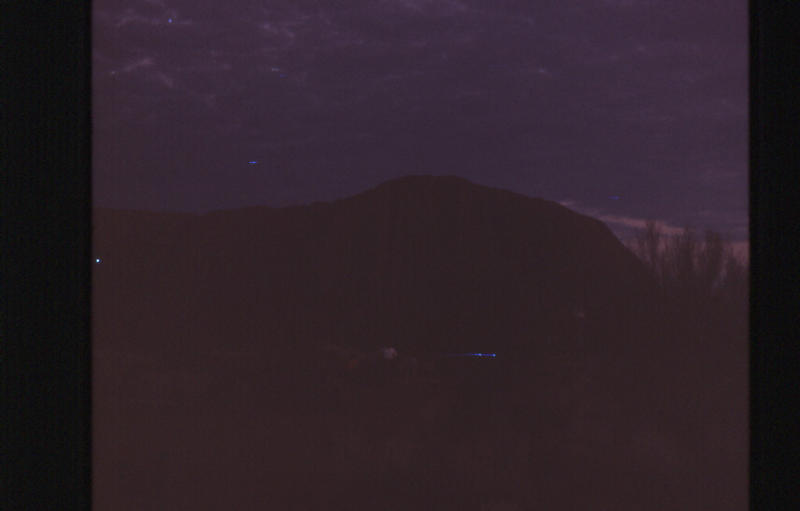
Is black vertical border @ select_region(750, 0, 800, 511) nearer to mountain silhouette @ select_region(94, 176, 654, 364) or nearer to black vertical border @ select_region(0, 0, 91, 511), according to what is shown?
mountain silhouette @ select_region(94, 176, 654, 364)

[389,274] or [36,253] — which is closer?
[36,253]

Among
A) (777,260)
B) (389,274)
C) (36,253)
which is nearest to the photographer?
(777,260)

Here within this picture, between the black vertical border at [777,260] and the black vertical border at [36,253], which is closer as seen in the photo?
the black vertical border at [777,260]

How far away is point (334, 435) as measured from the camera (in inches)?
53.1

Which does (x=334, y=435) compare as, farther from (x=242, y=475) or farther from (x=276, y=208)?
(x=276, y=208)

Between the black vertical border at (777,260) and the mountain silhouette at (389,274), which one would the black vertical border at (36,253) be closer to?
the mountain silhouette at (389,274)

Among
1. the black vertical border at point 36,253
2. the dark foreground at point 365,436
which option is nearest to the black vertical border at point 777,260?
the dark foreground at point 365,436

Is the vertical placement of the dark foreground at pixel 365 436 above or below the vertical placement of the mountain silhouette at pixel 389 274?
below

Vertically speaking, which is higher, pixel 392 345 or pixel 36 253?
pixel 36 253

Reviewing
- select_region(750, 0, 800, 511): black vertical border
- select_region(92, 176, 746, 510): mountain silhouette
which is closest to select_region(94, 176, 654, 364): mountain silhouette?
select_region(92, 176, 746, 510): mountain silhouette

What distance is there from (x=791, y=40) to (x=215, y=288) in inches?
63.4

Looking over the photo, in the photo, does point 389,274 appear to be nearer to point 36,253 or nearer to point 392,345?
point 392,345

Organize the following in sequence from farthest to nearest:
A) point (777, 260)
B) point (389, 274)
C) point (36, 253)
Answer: point (389, 274)
point (36, 253)
point (777, 260)

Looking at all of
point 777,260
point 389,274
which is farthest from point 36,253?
point 777,260
